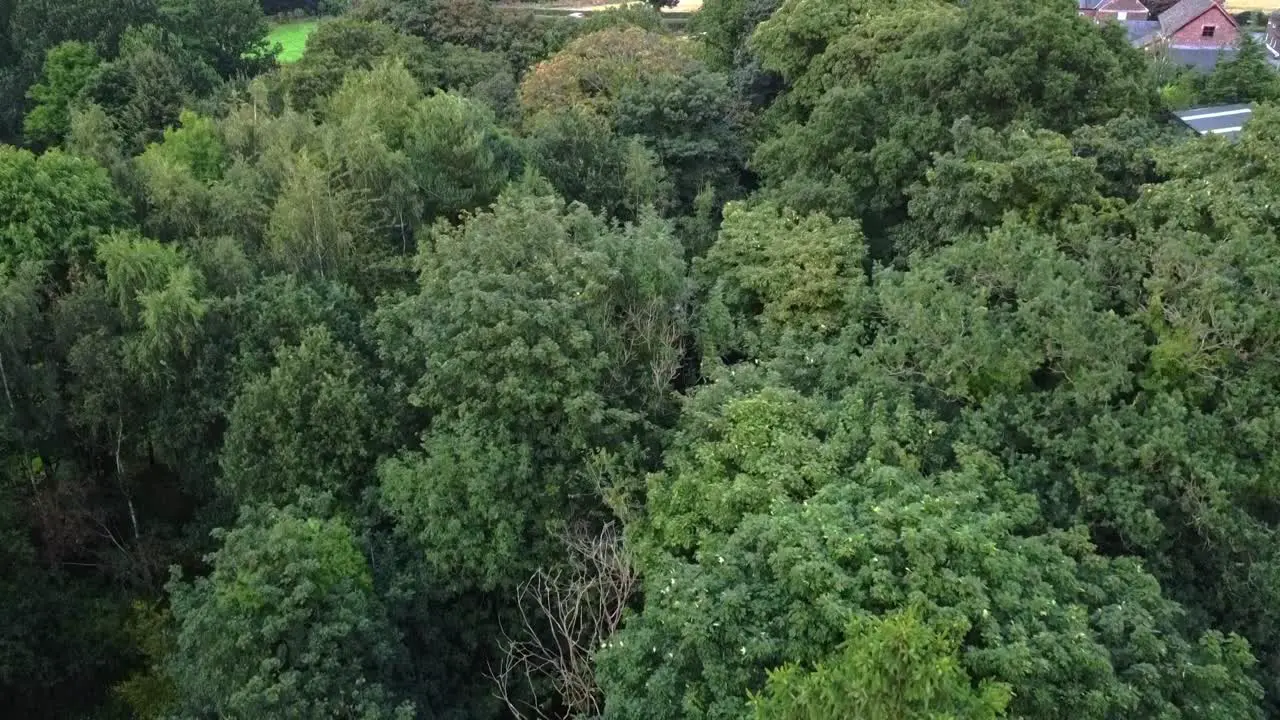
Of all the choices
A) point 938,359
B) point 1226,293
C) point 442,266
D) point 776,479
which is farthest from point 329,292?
point 1226,293

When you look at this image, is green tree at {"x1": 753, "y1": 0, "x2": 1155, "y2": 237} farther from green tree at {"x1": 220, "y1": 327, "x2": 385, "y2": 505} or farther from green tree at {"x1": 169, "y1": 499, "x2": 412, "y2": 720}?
green tree at {"x1": 169, "y1": 499, "x2": 412, "y2": 720}

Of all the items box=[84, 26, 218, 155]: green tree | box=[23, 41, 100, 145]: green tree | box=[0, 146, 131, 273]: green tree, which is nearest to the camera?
box=[0, 146, 131, 273]: green tree

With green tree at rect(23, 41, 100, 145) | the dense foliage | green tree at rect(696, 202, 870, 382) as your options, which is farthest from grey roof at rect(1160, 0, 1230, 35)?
green tree at rect(23, 41, 100, 145)

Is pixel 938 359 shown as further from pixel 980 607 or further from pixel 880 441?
pixel 980 607

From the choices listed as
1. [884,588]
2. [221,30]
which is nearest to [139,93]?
[221,30]

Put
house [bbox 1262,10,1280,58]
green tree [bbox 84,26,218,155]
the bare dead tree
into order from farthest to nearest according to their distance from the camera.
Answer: house [bbox 1262,10,1280,58] → green tree [bbox 84,26,218,155] → the bare dead tree
